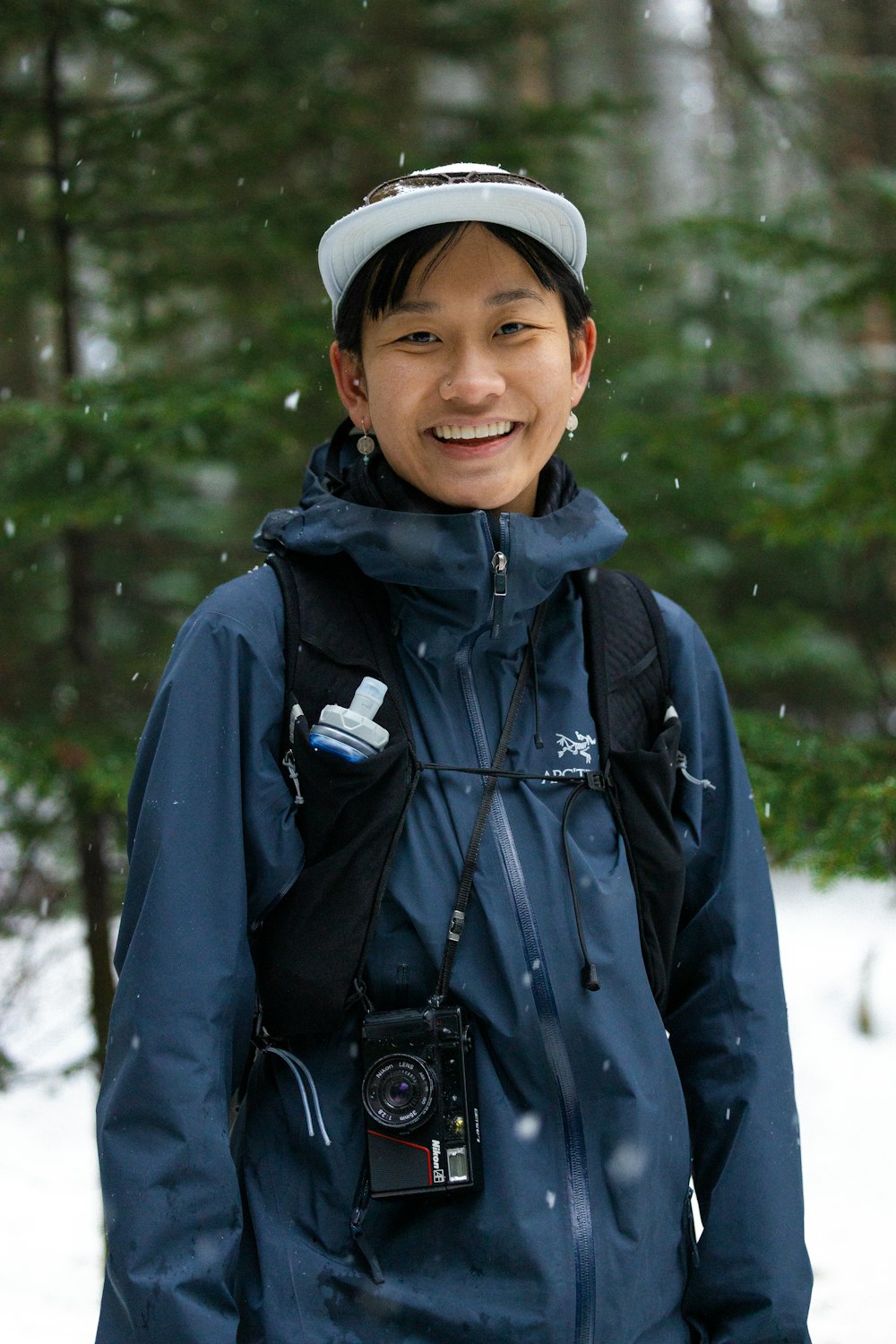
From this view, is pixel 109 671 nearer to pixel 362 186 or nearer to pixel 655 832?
pixel 362 186

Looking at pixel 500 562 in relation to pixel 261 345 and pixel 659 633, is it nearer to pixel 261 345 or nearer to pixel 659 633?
pixel 659 633

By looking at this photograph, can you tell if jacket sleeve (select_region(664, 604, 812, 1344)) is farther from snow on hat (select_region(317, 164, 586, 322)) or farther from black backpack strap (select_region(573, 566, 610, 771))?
snow on hat (select_region(317, 164, 586, 322))

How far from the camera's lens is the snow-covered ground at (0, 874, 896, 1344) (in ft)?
14.4

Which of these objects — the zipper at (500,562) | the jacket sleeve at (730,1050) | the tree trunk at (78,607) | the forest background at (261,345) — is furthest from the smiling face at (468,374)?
the tree trunk at (78,607)

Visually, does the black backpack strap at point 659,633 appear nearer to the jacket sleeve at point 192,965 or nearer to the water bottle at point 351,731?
the water bottle at point 351,731

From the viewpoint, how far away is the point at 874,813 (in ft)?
10.8

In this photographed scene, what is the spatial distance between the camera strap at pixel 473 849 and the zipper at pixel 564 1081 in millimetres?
24

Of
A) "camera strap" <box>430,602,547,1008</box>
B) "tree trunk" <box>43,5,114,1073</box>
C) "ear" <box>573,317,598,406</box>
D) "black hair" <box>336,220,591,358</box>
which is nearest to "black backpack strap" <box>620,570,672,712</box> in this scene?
"camera strap" <box>430,602,547,1008</box>

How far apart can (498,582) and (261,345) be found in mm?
4007

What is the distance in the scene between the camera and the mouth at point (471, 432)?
6.75 feet

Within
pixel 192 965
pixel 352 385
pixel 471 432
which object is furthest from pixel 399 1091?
pixel 352 385

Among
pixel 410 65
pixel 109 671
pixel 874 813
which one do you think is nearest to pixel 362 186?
pixel 410 65

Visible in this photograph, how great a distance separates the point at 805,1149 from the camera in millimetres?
5562

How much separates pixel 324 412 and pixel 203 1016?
193 inches
